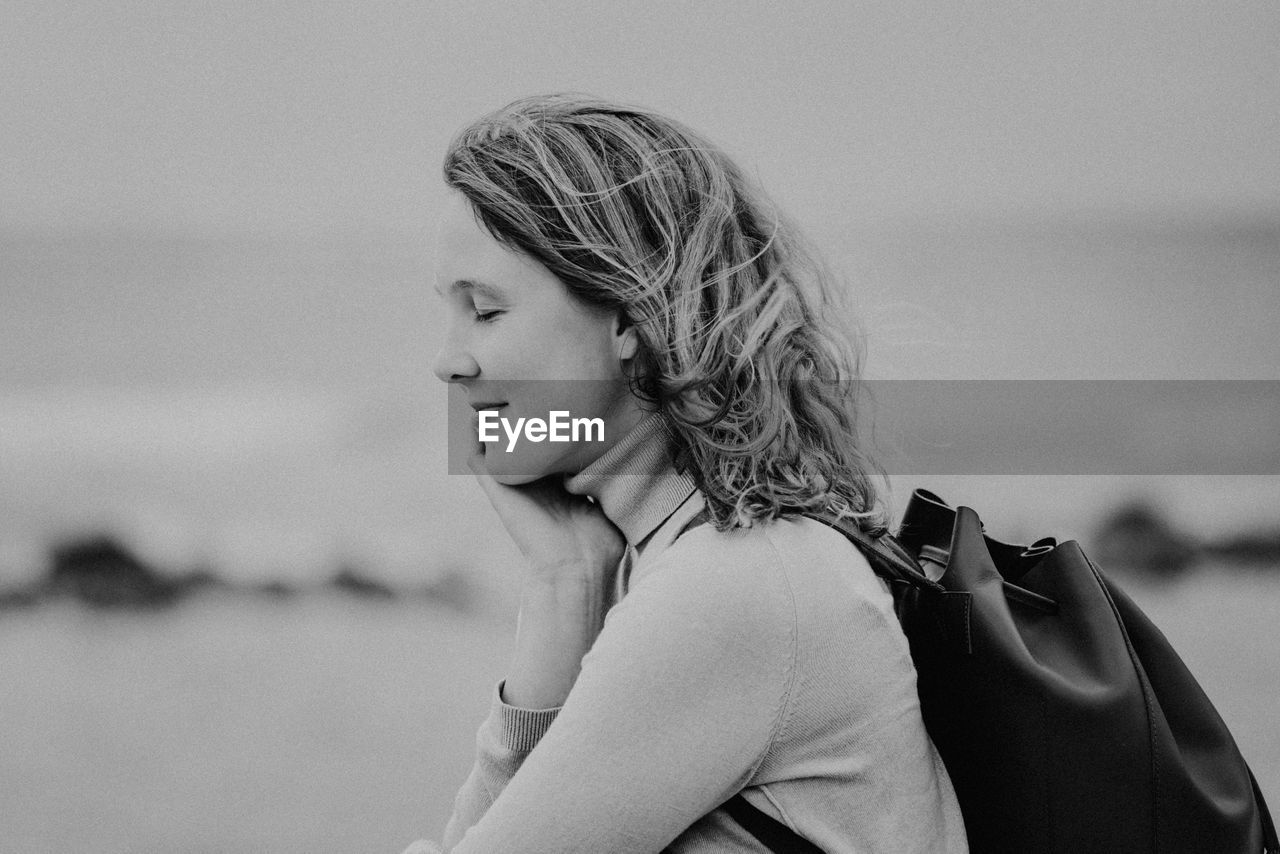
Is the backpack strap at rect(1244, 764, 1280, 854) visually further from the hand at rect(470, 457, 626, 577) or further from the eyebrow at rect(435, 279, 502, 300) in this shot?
the eyebrow at rect(435, 279, 502, 300)

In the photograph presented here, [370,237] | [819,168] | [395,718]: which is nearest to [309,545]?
[395,718]

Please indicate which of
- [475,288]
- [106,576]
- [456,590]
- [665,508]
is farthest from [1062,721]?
[106,576]

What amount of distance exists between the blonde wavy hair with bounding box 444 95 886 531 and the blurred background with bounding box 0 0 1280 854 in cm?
111

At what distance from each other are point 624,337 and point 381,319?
139 centimetres

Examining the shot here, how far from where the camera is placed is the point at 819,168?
6.64 ft

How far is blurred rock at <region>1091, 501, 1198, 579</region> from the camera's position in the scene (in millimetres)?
2090

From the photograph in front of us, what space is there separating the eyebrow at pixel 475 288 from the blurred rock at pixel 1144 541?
1.59 metres

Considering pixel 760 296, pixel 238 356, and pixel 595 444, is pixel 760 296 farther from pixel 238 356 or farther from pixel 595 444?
pixel 238 356

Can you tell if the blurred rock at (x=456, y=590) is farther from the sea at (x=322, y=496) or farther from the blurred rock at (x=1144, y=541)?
the blurred rock at (x=1144, y=541)

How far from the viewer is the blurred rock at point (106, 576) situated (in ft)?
7.15

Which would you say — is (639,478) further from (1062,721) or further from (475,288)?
(1062,721)

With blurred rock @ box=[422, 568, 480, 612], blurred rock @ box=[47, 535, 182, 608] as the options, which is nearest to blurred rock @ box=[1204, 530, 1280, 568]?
blurred rock @ box=[422, 568, 480, 612]

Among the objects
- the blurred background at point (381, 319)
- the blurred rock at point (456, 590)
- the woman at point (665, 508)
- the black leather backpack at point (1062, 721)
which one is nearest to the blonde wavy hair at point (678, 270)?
the woman at point (665, 508)

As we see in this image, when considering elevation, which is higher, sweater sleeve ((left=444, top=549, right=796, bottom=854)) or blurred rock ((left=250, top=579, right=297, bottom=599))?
A: sweater sleeve ((left=444, top=549, right=796, bottom=854))
